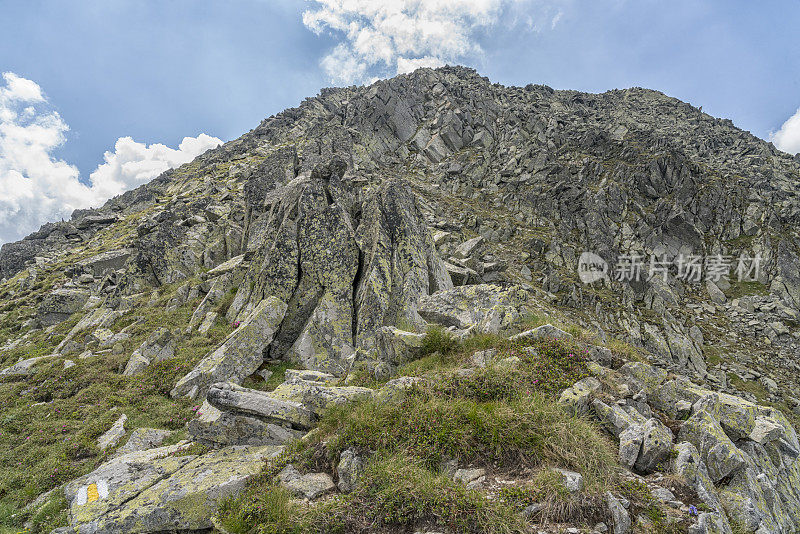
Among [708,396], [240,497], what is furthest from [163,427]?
[708,396]

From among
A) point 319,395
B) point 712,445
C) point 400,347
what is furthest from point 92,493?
point 712,445

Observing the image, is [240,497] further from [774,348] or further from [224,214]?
[774,348]

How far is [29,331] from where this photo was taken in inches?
1133

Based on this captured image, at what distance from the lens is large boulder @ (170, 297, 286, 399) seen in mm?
→ 14570

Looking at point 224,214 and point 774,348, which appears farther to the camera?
point 774,348

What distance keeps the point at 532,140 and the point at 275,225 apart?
94.7 meters

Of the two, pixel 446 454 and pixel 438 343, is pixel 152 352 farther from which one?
pixel 446 454

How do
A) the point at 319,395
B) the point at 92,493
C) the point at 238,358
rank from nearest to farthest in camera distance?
the point at 92,493 < the point at 319,395 < the point at 238,358

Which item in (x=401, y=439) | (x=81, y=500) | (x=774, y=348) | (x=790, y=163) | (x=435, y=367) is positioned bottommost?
(x=774, y=348)

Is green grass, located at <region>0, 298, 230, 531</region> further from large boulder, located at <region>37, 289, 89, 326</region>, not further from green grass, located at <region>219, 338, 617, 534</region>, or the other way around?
large boulder, located at <region>37, 289, 89, 326</region>

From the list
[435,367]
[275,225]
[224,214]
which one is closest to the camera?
[435,367]

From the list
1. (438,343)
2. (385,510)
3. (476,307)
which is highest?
(476,307)

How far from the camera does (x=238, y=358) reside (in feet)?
49.5

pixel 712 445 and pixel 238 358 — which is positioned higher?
pixel 238 358
